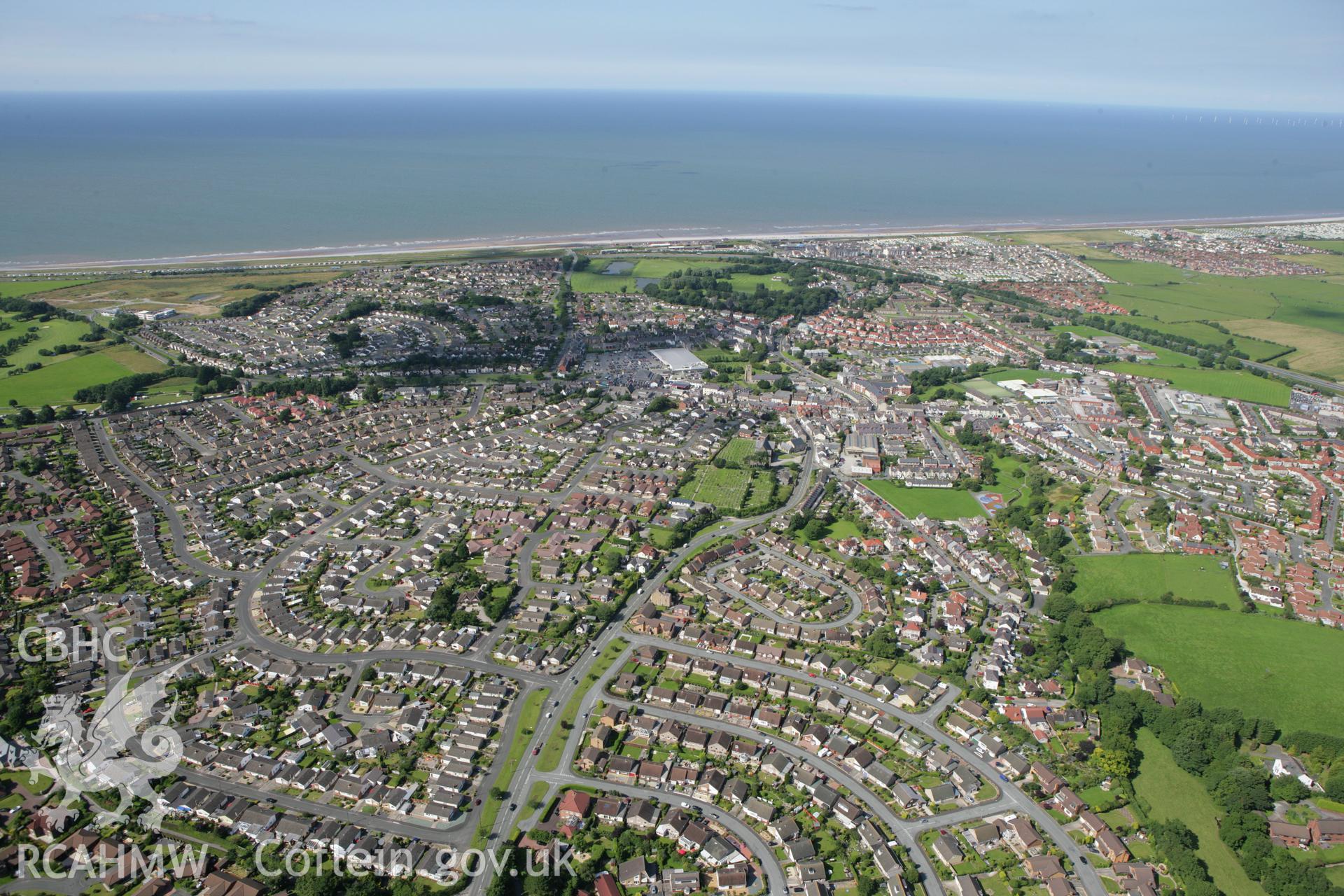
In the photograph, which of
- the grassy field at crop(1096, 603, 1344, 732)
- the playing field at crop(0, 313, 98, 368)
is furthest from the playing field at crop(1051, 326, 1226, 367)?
the playing field at crop(0, 313, 98, 368)

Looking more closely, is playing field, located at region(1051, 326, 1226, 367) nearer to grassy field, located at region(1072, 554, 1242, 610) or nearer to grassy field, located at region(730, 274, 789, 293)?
grassy field, located at region(730, 274, 789, 293)

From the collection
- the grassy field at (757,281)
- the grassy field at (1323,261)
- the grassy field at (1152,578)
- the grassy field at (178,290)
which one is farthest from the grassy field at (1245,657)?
the grassy field at (1323,261)

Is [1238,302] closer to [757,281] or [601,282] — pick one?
[757,281]

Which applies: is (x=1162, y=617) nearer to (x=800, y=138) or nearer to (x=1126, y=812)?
(x=1126, y=812)

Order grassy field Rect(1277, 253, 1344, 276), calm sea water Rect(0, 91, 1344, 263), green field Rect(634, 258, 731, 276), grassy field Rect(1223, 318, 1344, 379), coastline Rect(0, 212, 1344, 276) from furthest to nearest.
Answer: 1. calm sea water Rect(0, 91, 1344, 263)
2. grassy field Rect(1277, 253, 1344, 276)
3. green field Rect(634, 258, 731, 276)
4. coastline Rect(0, 212, 1344, 276)
5. grassy field Rect(1223, 318, 1344, 379)

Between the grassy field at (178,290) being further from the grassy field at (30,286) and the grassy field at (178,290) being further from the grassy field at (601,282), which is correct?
the grassy field at (601,282)

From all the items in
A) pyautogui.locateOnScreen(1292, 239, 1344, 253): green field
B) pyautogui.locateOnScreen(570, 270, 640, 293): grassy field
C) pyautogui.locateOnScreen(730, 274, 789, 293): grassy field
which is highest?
pyautogui.locateOnScreen(1292, 239, 1344, 253): green field

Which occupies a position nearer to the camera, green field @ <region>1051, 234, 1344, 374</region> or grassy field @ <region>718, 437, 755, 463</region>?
grassy field @ <region>718, 437, 755, 463</region>
